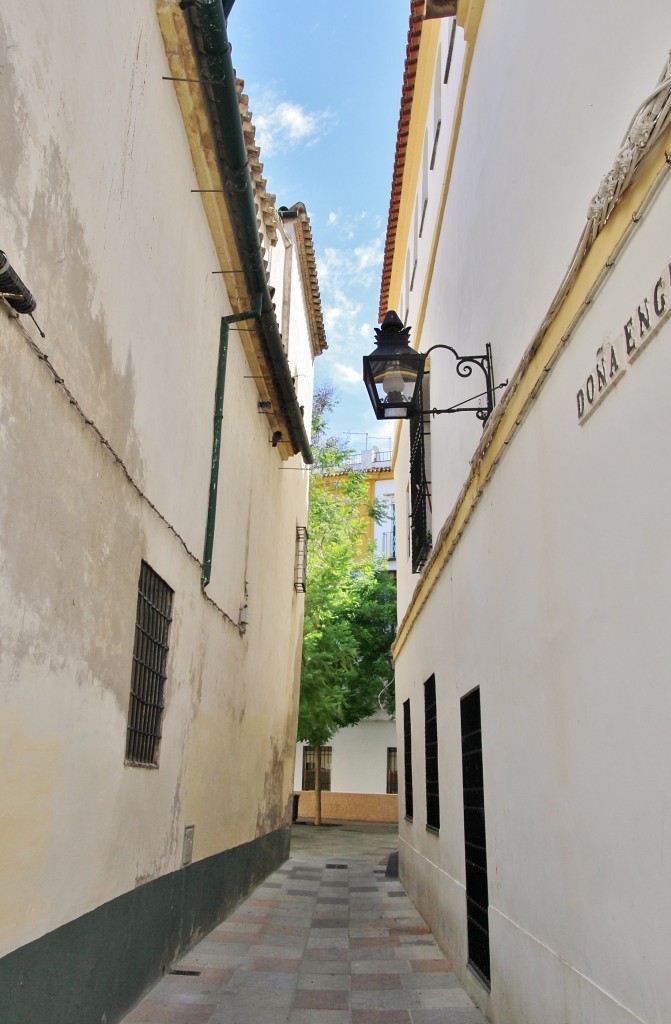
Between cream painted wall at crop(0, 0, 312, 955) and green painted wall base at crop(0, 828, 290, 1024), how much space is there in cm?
10

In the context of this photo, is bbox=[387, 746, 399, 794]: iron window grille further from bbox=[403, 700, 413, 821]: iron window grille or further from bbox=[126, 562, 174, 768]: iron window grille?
bbox=[126, 562, 174, 768]: iron window grille

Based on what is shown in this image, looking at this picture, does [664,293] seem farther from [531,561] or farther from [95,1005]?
[95,1005]

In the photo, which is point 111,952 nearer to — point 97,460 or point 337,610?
point 97,460

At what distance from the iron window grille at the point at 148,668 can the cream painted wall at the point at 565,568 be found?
2069 millimetres

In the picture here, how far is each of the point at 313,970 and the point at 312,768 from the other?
66.2 ft

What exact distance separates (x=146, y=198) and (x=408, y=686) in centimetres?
749

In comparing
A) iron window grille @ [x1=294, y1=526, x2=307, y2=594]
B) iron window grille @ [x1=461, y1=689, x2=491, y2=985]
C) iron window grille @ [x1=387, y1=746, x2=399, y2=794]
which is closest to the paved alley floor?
iron window grille @ [x1=461, y1=689, x2=491, y2=985]

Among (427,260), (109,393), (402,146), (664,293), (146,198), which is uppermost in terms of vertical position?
(402,146)

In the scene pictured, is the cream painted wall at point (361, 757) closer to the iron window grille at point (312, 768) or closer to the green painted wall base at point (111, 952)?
the iron window grille at point (312, 768)

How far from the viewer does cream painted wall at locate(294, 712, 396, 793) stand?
997 inches

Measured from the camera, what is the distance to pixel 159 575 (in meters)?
5.25

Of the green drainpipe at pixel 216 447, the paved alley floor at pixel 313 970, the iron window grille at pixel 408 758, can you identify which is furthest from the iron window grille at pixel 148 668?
the iron window grille at pixel 408 758

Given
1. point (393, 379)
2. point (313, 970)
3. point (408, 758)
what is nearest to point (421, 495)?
point (393, 379)

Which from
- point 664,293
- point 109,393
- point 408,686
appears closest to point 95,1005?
point 109,393
